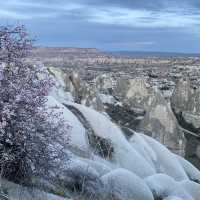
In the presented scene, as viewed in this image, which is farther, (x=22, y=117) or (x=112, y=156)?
(x=112, y=156)

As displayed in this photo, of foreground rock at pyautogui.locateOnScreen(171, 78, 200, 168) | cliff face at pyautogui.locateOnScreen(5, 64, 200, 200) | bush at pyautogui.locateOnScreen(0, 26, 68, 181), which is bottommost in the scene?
foreground rock at pyautogui.locateOnScreen(171, 78, 200, 168)

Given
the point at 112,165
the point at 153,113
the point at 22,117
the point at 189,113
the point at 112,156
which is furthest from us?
the point at 189,113

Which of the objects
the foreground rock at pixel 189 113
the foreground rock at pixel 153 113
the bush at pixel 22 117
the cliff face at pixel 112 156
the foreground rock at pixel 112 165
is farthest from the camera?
the foreground rock at pixel 189 113

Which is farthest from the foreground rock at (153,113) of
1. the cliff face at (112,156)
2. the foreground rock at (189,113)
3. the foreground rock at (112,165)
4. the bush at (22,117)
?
the bush at (22,117)

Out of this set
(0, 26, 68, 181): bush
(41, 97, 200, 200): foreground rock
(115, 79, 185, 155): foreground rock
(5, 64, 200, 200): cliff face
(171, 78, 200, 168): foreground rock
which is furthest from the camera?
(171, 78, 200, 168): foreground rock

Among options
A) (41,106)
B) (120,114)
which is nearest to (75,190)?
(41,106)

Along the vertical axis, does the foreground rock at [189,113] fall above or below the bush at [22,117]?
below

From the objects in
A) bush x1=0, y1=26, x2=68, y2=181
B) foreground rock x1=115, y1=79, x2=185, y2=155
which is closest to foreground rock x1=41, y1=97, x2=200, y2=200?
bush x1=0, y1=26, x2=68, y2=181

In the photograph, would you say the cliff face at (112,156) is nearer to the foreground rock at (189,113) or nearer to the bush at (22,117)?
the bush at (22,117)

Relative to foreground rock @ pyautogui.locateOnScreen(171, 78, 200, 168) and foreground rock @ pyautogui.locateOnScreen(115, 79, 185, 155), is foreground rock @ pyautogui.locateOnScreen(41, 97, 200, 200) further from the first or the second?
foreground rock @ pyautogui.locateOnScreen(171, 78, 200, 168)

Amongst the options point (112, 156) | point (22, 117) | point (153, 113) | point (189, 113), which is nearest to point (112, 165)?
point (112, 156)

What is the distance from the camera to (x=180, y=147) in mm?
26703

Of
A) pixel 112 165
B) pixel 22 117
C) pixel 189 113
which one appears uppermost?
pixel 22 117

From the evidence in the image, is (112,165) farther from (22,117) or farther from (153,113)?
(153,113)
